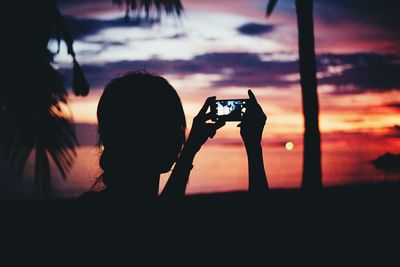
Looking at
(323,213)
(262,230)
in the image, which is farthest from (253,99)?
(323,213)

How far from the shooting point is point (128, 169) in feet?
4.40

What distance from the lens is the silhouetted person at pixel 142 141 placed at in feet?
4.39

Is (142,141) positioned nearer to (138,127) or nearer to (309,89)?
(138,127)

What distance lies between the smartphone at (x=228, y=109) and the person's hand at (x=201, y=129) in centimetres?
3

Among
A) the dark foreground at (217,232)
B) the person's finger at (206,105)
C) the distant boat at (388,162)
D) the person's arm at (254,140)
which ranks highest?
the person's finger at (206,105)

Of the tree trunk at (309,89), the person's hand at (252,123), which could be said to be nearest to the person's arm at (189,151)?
the person's hand at (252,123)

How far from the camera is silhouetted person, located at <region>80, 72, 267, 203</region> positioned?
1339 mm

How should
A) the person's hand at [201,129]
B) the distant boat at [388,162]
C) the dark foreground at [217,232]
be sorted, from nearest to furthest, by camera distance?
the dark foreground at [217,232] < the person's hand at [201,129] < the distant boat at [388,162]

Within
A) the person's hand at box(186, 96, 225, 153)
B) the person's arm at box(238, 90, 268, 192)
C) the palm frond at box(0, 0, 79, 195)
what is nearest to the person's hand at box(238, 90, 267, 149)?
the person's arm at box(238, 90, 268, 192)

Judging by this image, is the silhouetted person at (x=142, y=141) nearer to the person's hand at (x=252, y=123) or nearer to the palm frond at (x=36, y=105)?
the person's hand at (x=252, y=123)

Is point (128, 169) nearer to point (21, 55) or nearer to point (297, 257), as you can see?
point (21, 55)

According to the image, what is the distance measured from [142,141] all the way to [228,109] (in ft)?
2.73

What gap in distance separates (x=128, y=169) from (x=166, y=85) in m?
0.37

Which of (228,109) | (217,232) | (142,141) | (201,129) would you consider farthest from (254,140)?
(217,232)
